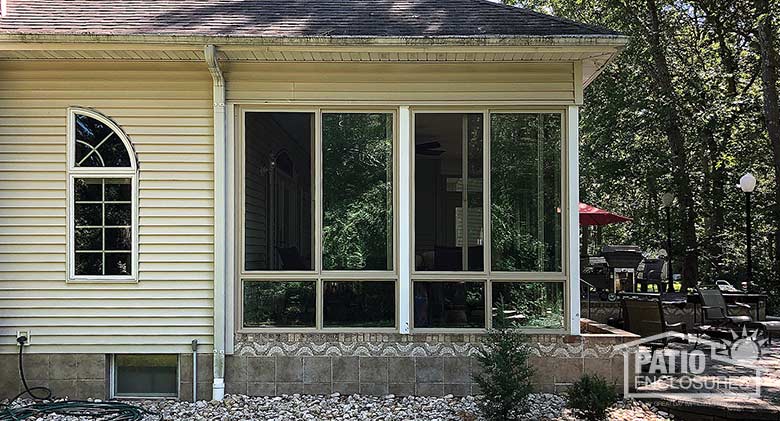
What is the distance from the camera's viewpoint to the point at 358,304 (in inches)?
238

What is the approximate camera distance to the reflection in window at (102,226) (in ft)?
19.5

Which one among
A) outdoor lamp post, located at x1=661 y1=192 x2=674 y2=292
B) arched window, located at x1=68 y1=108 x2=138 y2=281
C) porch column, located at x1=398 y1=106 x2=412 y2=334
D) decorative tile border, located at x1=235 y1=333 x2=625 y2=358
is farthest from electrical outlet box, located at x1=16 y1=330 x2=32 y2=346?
outdoor lamp post, located at x1=661 y1=192 x2=674 y2=292

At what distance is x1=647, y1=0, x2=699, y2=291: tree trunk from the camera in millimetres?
13461

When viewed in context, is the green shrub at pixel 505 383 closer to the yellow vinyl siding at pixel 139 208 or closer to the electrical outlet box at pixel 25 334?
the yellow vinyl siding at pixel 139 208

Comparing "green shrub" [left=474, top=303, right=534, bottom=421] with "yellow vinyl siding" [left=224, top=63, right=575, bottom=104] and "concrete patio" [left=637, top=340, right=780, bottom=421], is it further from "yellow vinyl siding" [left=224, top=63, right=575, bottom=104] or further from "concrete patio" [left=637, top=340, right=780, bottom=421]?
"yellow vinyl siding" [left=224, top=63, right=575, bottom=104]

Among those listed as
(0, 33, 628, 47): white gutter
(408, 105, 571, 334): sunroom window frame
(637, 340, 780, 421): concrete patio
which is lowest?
(637, 340, 780, 421): concrete patio

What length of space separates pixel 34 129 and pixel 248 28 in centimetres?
221

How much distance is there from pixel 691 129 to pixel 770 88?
1.66 m

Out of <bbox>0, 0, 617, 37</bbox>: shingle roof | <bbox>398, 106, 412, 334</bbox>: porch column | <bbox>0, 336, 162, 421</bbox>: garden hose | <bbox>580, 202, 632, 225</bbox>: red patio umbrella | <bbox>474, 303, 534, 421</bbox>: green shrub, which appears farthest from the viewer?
<bbox>580, 202, 632, 225</bbox>: red patio umbrella

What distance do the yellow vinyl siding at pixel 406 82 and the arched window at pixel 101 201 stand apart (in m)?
1.31

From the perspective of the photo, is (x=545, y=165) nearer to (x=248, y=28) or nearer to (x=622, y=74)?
(x=248, y=28)

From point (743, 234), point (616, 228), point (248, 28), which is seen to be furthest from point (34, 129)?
point (616, 228)

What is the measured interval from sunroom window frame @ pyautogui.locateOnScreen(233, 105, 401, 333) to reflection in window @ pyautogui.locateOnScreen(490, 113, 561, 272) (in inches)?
36.9

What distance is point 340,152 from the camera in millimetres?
6137
